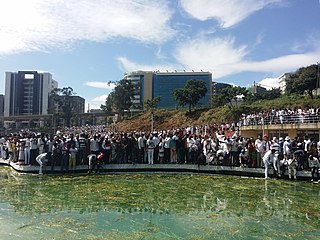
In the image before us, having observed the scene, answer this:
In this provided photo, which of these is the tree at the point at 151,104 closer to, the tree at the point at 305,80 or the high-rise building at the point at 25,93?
the tree at the point at 305,80

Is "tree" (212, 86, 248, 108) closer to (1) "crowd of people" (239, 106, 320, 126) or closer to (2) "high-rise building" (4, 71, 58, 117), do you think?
(1) "crowd of people" (239, 106, 320, 126)

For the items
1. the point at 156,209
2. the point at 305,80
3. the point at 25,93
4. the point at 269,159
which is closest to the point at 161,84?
the point at 25,93

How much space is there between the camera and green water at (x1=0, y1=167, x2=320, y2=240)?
21.4ft

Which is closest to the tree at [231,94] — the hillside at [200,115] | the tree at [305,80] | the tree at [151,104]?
the hillside at [200,115]

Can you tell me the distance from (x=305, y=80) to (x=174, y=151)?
145ft

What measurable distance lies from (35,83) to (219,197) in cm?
12284

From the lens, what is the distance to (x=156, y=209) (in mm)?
8430

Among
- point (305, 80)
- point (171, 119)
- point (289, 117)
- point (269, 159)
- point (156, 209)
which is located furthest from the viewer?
point (171, 119)

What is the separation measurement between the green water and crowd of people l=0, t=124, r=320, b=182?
1.16m

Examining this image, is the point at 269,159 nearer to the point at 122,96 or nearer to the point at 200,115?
the point at 200,115

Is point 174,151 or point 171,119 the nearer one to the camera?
point 174,151

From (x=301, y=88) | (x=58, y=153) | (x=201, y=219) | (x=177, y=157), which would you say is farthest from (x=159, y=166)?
(x=301, y=88)

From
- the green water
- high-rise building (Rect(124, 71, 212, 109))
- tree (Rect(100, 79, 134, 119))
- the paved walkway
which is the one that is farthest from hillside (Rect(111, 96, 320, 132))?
high-rise building (Rect(124, 71, 212, 109))

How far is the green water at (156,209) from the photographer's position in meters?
6.54
